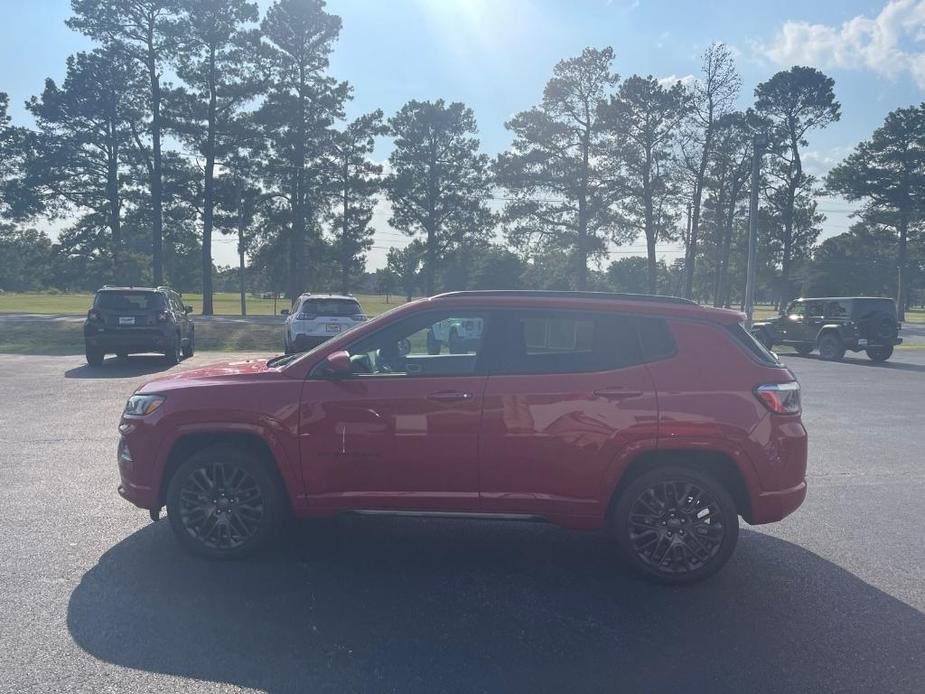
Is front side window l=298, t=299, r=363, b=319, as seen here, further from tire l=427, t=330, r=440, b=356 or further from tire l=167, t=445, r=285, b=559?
tire l=167, t=445, r=285, b=559

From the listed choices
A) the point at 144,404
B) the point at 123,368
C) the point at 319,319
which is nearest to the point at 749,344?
the point at 144,404

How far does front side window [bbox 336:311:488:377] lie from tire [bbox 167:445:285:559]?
100 centimetres

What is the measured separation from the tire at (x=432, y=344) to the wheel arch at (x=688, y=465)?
1.66m

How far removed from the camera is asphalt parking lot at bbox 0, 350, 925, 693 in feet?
12.1

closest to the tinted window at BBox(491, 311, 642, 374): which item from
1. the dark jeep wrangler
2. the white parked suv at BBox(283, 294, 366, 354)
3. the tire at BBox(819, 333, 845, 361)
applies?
the white parked suv at BBox(283, 294, 366, 354)

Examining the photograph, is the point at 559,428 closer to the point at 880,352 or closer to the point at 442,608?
the point at 442,608

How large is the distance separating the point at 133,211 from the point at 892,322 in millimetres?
36056

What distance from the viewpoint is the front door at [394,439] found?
4859 millimetres

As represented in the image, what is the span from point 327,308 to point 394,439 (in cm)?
1320

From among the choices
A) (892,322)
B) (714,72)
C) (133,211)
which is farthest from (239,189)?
(892,322)

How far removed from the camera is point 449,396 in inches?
191

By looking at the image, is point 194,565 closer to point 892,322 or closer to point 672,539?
point 672,539

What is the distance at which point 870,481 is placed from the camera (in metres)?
7.70

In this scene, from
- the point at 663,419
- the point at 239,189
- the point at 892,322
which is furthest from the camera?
the point at 239,189
